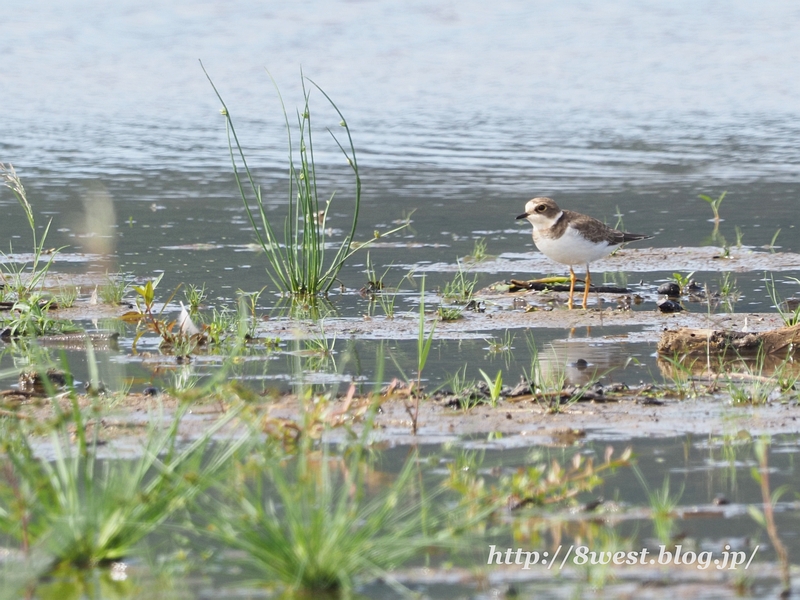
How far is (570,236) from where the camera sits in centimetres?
917

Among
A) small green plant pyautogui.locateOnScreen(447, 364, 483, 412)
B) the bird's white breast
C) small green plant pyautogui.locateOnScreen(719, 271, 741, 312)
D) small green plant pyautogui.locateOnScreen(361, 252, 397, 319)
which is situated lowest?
small green plant pyautogui.locateOnScreen(361, 252, 397, 319)

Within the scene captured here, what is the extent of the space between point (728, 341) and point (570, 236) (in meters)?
2.04

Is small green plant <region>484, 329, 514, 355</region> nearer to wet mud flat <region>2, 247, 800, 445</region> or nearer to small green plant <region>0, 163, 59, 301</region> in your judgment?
wet mud flat <region>2, 247, 800, 445</region>

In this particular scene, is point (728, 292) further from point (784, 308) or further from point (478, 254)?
point (478, 254)

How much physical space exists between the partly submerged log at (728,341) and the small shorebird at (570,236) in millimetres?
1690

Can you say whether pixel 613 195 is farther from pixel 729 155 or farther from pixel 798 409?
pixel 798 409

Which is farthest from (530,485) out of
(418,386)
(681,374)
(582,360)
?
(582,360)

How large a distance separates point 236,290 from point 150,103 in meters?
13.7

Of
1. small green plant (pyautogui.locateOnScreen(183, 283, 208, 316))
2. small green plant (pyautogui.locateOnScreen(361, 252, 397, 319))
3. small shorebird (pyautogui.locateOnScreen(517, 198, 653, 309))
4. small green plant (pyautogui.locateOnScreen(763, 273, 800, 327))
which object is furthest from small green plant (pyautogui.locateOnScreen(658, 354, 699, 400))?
small green plant (pyautogui.locateOnScreen(183, 283, 208, 316))

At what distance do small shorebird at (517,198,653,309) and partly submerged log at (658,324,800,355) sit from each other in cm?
169

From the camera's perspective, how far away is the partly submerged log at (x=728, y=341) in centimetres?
732

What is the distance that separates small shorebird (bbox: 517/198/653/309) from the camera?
9.19m

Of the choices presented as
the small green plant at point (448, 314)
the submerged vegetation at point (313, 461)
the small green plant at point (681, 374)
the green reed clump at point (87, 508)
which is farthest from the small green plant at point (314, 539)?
the small green plant at point (448, 314)

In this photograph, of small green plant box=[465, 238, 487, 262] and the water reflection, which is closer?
the water reflection
